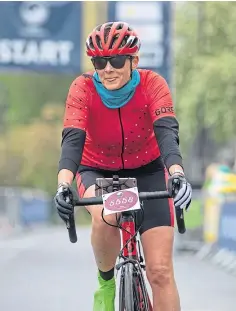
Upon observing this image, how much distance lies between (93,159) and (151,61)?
30.8 feet

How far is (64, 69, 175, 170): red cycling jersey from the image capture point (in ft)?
18.0

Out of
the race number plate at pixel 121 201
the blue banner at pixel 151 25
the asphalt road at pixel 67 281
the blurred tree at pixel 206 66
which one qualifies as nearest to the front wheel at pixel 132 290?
the race number plate at pixel 121 201

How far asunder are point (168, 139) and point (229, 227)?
26.3 ft

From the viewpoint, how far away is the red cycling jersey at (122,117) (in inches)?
216

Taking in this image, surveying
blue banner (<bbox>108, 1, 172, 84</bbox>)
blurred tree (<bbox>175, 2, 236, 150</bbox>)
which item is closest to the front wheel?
blue banner (<bbox>108, 1, 172, 84</bbox>)

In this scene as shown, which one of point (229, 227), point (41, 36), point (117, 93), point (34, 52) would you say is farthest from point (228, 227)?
point (117, 93)

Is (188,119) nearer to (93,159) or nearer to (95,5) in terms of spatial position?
(95,5)

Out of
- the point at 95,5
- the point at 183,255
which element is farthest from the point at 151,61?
the point at 183,255

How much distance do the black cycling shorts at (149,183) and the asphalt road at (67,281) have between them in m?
2.94

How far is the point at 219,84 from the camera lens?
26.1 m

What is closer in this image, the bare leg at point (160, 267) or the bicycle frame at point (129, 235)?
the bicycle frame at point (129, 235)

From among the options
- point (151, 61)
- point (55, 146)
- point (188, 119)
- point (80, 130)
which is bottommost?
point (55, 146)

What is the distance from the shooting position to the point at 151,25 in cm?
1517

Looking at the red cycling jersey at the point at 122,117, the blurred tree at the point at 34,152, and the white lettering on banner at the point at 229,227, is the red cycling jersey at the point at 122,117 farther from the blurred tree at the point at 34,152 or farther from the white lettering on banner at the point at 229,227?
the blurred tree at the point at 34,152
